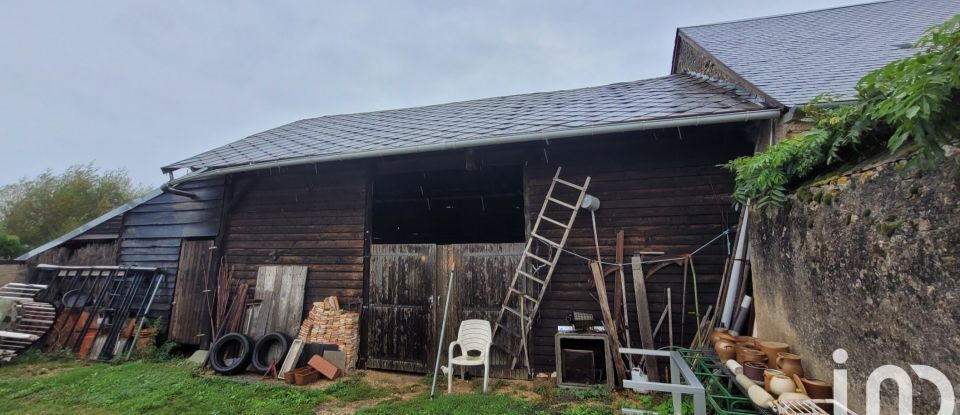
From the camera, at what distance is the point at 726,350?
112 inches

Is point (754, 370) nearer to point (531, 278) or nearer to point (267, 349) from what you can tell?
point (531, 278)

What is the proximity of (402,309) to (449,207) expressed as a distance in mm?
3571

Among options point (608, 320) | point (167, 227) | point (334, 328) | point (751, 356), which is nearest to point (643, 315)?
point (608, 320)

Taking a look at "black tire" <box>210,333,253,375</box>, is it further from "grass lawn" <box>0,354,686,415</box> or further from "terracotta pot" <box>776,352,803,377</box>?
"terracotta pot" <box>776,352,803,377</box>

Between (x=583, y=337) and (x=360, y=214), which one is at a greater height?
(x=360, y=214)

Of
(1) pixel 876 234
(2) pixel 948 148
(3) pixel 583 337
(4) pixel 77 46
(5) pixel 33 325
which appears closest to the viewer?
(2) pixel 948 148

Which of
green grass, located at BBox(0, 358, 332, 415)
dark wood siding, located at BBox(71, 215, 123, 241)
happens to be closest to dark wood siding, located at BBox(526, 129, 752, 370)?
green grass, located at BBox(0, 358, 332, 415)

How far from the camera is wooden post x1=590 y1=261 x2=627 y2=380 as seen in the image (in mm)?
3861

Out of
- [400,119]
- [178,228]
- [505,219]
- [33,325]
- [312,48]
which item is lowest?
[33,325]

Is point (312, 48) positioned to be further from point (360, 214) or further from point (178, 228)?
point (360, 214)

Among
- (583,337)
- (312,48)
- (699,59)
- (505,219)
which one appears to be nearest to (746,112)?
(583,337)

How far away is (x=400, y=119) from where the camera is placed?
693 centimetres

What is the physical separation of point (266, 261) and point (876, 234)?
652 cm

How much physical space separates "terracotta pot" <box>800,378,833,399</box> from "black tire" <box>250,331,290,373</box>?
5.35m
